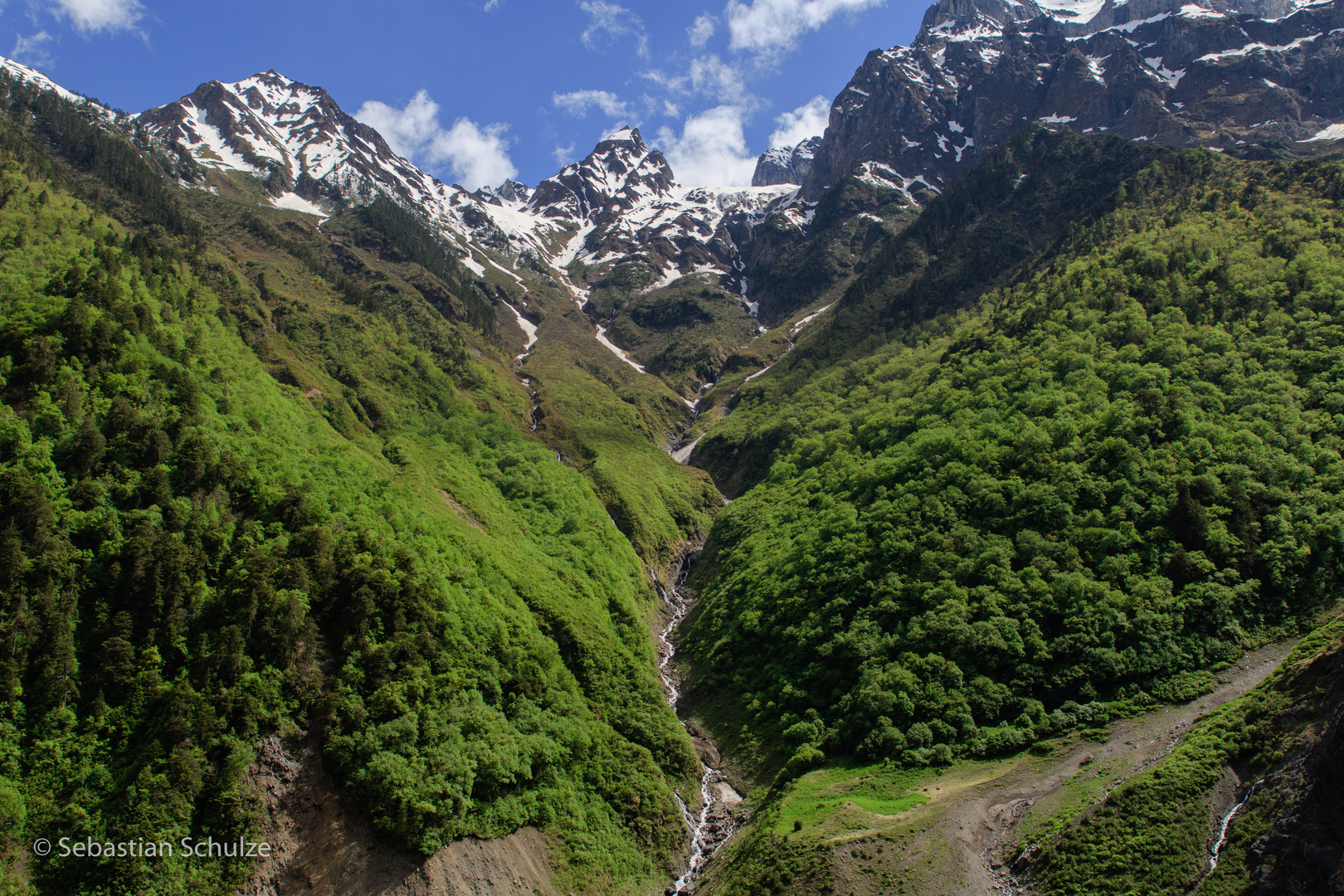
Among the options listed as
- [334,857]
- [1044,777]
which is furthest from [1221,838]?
[334,857]

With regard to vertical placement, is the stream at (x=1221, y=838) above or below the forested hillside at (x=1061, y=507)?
below

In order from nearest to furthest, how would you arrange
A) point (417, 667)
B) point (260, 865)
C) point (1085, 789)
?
point (260, 865) < point (1085, 789) < point (417, 667)

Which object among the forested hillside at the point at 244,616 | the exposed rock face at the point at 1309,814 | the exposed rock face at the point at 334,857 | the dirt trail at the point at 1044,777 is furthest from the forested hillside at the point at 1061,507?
the exposed rock face at the point at 334,857

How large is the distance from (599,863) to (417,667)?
19884 millimetres

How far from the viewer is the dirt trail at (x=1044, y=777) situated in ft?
132

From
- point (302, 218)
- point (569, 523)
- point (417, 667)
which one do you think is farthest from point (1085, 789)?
point (302, 218)

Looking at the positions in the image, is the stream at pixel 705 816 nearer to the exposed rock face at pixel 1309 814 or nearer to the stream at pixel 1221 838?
the stream at pixel 1221 838

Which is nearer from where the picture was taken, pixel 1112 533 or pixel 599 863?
pixel 599 863

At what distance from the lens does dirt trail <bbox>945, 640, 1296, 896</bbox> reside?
40.4 meters

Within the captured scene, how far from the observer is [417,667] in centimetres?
5047

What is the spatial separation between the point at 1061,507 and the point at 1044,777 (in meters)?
30.9

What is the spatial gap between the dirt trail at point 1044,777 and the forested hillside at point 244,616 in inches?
882

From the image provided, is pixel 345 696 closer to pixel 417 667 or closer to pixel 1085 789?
pixel 417 667

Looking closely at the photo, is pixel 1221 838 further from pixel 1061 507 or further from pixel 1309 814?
pixel 1061 507
